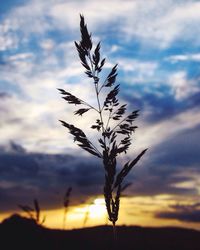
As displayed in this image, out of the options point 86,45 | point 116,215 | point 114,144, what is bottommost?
point 116,215

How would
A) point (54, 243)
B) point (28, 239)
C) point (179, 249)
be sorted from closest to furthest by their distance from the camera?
point (54, 243) < point (28, 239) < point (179, 249)

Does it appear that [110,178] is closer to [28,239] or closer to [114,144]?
[114,144]

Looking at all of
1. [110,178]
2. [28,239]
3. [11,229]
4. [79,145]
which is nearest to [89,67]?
[79,145]

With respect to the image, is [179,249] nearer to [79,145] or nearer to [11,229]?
[11,229]

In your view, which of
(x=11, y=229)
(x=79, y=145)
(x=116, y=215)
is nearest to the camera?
(x=116, y=215)

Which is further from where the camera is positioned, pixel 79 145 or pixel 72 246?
pixel 72 246

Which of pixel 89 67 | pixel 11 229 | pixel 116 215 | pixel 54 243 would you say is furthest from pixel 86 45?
pixel 11 229

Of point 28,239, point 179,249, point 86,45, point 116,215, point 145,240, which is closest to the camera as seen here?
point 116,215

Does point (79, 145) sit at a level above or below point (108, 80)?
below

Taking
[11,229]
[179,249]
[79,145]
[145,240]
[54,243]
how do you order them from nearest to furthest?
[79,145] → [54,243] → [11,229] → [179,249] → [145,240]
